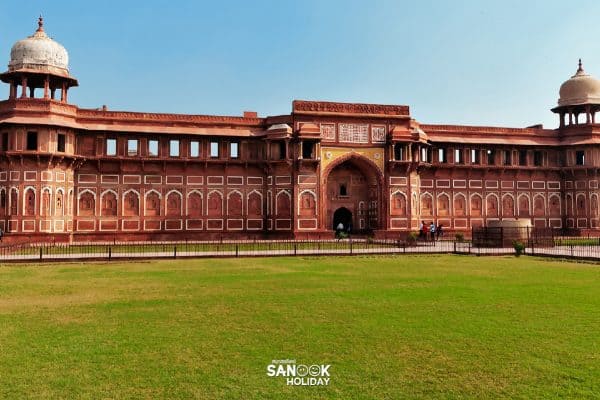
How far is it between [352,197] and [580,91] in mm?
18206

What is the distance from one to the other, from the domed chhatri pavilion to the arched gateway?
0.09 m

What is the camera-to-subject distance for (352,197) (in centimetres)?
3434

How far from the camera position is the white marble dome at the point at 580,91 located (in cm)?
3579

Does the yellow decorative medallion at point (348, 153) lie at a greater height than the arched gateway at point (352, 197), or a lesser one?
greater

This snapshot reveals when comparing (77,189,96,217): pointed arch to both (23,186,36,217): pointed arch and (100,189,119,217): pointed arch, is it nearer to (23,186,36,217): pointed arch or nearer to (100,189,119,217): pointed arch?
(100,189,119,217): pointed arch

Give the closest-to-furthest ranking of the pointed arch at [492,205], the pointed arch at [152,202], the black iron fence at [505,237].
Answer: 1. the black iron fence at [505,237]
2. the pointed arch at [152,202]
3. the pointed arch at [492,205]

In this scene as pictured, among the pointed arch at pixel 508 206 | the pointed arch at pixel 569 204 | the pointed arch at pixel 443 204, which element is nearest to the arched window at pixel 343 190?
the pointed arch at pixel 443 204

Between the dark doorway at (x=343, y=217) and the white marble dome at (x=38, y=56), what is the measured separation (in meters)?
18.9

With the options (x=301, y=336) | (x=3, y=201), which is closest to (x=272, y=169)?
(x=3, y=201)

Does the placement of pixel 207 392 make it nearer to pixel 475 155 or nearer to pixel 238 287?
pixel 238 287

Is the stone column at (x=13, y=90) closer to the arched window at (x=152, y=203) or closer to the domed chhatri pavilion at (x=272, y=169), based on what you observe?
the domed chhatri pavilion at (x=272, y=169)

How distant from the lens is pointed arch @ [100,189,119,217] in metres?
30.1

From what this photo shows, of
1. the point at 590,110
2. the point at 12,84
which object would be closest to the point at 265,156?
the point at 12,84

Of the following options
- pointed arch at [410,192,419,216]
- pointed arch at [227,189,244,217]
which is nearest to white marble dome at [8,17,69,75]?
pointed arch at [227,189,244,217]
